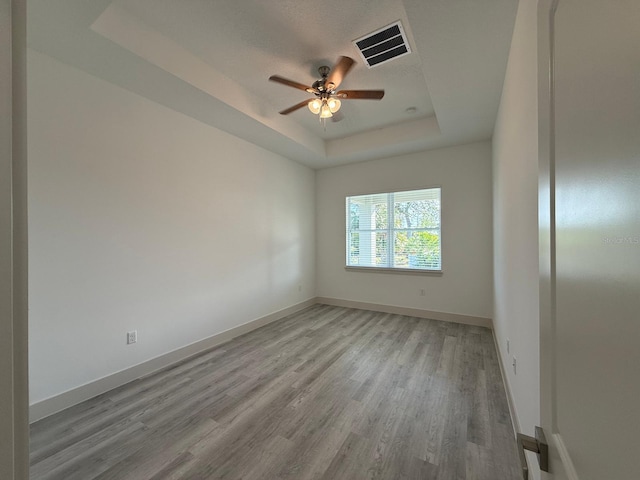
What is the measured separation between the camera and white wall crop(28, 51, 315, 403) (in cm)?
193

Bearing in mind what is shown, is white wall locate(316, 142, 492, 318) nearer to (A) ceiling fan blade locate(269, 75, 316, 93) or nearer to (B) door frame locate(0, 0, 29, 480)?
(A) ceiling fan blade locate(269, 75, 316, 93)

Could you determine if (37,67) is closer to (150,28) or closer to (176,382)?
(150,28)

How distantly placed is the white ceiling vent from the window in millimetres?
2364

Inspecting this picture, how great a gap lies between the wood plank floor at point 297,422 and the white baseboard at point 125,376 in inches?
3.2

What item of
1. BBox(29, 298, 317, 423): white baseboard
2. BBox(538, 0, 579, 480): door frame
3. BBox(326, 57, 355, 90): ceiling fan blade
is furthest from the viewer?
BBox(326, 57, 355, 90): ceiling fan blade

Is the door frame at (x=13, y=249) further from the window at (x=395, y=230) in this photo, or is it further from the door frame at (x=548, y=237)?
the window at (x=395, y=230)

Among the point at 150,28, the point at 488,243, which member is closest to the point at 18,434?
the point at 150,28

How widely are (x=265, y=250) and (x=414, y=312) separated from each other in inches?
103

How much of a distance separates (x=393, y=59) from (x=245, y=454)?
328 centimetres

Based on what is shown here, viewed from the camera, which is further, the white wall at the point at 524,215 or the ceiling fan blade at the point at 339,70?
the ceiling fan blade at the point at 339,70

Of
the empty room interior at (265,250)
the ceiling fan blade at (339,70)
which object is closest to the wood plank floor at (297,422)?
the empty room interior at (265,250)

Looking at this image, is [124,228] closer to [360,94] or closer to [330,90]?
[330,90]

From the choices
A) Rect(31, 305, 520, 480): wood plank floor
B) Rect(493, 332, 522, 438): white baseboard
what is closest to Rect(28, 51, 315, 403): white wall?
Rect(31, 305, 520, 480): wood plank floor

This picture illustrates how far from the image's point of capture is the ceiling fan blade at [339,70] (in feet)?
6.84
